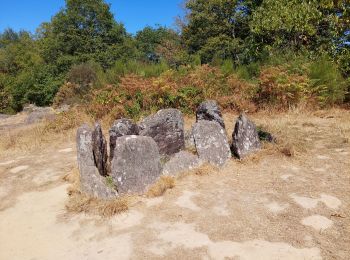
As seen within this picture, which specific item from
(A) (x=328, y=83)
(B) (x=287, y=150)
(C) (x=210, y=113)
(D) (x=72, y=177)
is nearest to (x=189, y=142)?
(C) (x=210, y=113)

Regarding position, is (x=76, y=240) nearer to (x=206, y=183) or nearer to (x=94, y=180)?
(x=94, y=180)

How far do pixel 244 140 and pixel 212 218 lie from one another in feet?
6.37

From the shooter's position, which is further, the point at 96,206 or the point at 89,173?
the point at 89,173

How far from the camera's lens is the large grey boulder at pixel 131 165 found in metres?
4.43

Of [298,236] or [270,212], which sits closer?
[298,236]

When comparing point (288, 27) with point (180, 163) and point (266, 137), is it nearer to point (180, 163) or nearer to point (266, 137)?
point (266, 137)

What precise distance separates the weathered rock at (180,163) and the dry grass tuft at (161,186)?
0.19 m

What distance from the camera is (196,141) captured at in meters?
5.20

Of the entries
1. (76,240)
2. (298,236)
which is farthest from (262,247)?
(76,240)

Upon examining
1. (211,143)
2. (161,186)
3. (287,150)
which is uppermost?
(211,143)

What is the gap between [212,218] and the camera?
3861mm

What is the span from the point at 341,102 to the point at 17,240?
8.75 m

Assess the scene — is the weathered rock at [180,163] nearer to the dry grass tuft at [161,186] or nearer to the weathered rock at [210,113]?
the dry grass tuft at [161,186]

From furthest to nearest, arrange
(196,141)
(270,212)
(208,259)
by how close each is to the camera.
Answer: (196,141), (270,212), (208,259)
